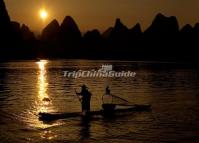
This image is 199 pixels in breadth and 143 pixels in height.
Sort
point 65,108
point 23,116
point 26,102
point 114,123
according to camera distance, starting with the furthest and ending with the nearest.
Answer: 1. point 26,102
2. point 65,108
3. point 23,116
4. point 114,123

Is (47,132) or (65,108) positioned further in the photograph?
(65,108)

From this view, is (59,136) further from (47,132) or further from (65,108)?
(65,108)

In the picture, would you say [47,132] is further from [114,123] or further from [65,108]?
[65,108]

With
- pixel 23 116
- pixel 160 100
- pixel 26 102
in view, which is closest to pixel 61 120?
pixel 23 116

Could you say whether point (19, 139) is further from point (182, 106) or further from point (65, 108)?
point (182, 106)

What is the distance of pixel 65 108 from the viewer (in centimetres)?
4378

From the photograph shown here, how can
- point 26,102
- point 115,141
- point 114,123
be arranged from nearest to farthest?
point 115,141 → point 114,123 → point 26,102

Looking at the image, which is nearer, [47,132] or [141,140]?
[141,140]

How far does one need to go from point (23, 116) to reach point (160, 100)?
65.1 ft

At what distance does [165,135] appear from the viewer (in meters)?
29.3

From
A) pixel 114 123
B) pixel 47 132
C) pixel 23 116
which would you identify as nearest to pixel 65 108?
pixel 23 116

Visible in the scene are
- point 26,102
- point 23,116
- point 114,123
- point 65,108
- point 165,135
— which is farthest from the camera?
point 26,102

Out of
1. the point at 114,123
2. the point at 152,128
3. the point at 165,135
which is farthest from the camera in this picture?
the point at 114,123

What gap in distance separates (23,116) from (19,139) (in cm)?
1023
